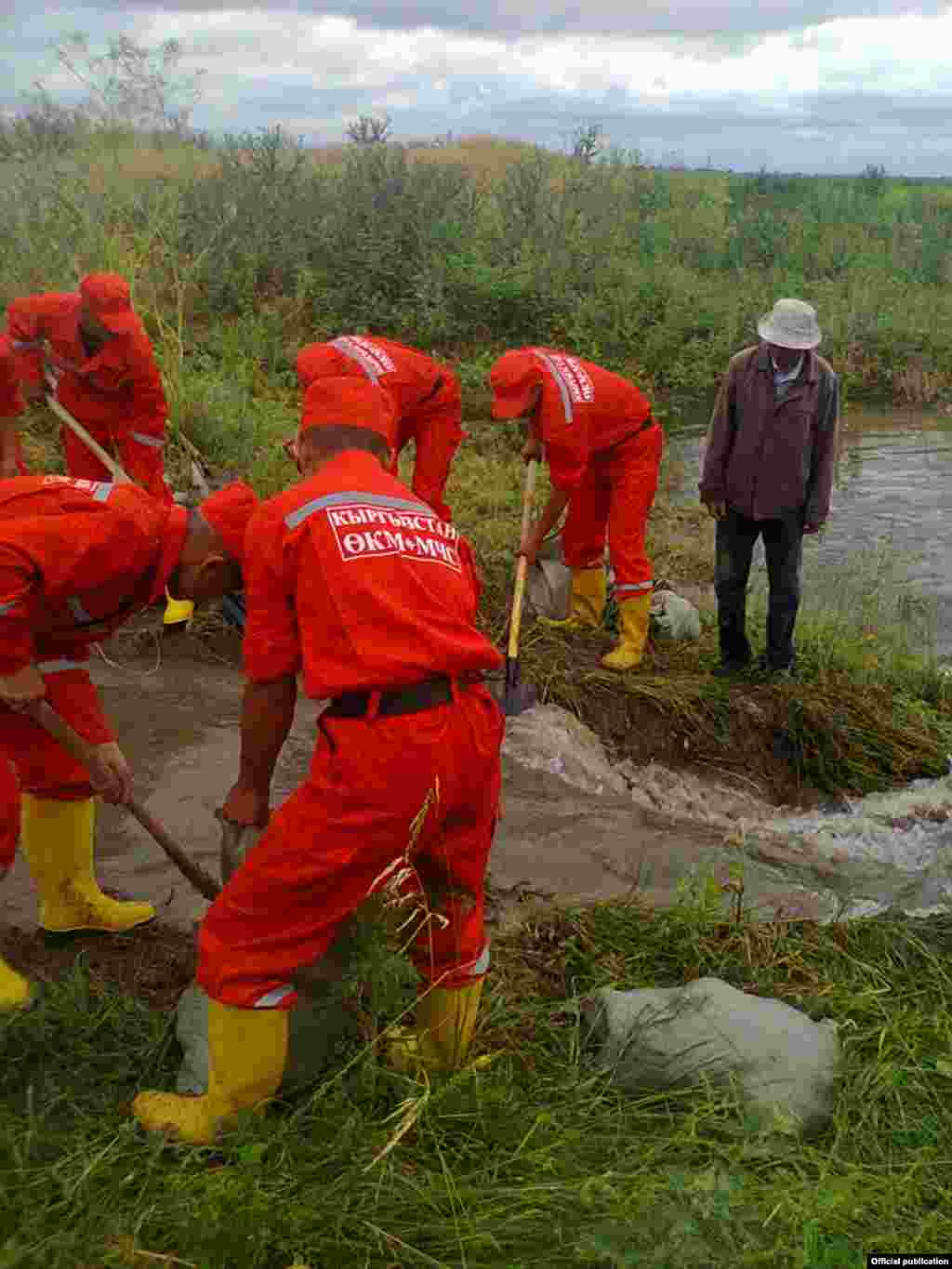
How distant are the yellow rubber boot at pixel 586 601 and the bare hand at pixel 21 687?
3867mm

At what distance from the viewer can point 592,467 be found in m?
6.20

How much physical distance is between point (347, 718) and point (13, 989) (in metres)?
1.29

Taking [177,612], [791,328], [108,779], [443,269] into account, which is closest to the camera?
[108,779]

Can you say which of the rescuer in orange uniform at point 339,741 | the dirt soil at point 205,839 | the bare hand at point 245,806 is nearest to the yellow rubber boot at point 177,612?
the dirt soil at point 205,839

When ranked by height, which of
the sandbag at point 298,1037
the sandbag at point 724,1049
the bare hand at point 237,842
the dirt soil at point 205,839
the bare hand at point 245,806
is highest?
the bare hand at point 245,806

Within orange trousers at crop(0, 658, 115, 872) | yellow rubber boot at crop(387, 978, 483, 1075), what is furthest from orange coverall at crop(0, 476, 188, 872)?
yellow rubber boot at crop(387, 978, 483, 1075)

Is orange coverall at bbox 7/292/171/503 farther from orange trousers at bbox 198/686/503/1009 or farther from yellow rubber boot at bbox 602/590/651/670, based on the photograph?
orange trousers at bbox 198/686/503/1009

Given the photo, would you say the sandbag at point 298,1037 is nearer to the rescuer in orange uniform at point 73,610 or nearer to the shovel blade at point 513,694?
the rescuer in orange uniform at point 73,610

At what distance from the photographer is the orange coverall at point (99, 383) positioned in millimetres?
5738

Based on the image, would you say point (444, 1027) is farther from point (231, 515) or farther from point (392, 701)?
point (231, 515)

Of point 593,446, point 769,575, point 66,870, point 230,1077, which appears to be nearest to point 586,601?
point 593,446

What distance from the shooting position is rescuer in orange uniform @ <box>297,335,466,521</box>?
5543 mm

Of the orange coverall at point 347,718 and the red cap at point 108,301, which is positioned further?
the red cap at point 108,301

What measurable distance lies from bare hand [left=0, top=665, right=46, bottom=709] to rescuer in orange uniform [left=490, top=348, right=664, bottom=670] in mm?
3227
